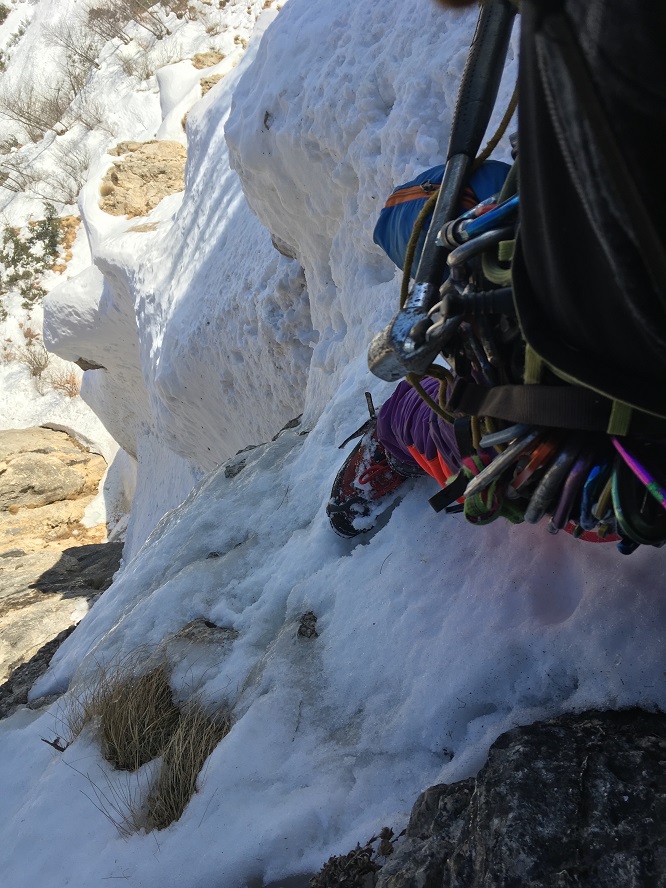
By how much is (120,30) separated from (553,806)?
79.2 ft

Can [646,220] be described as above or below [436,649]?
above

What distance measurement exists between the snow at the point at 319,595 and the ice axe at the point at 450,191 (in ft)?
2.76

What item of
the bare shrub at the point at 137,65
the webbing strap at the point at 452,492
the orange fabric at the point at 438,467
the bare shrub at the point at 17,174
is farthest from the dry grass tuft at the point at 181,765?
the bare shrub at the point at 17,174

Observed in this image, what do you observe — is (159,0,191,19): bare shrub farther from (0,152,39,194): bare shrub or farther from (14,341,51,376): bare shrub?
(14,341,51,376): bare shrub

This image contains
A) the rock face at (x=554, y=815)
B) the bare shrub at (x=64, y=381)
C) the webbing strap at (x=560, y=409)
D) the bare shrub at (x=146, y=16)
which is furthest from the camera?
the bare shrub at (x=146, y=16)

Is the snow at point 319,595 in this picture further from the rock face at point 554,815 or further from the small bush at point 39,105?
the small bush at point 39,105

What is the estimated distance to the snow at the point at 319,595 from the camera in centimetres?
157

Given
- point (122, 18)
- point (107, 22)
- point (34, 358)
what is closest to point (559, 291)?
point (34, 358)

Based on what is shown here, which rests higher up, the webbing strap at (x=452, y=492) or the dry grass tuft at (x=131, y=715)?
the webbing strap at (x=452, y=492)

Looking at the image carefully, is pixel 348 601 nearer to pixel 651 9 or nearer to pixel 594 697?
pixel 594 697

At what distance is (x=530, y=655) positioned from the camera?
158cm

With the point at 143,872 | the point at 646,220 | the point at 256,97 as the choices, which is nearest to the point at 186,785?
the point at 143,872

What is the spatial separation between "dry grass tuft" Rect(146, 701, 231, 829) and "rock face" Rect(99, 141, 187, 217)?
9109mm

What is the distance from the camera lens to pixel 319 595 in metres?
2.29
